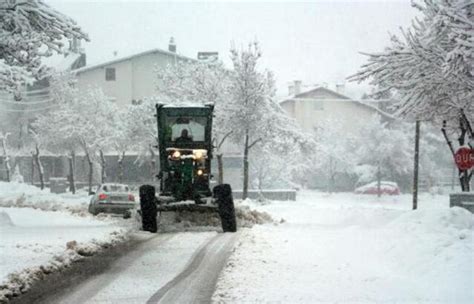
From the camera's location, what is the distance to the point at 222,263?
11219mm

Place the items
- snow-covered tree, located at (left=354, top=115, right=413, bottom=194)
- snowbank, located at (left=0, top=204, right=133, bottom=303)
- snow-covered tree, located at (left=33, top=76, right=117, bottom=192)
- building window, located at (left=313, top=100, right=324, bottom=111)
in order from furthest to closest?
1. building window, located at (left=313, top=100, right=324, bottom=111)
2. snow-covered tree, located at (left=354, top=115, right=413, bottom=194)
3. snow-covered tree, located at (left=33, top=76, right=117, bottom=192)
4. snowbank, located at (left=0, top=204, right=133, bottom=303)

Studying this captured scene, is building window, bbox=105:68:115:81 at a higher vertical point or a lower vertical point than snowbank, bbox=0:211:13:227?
higher

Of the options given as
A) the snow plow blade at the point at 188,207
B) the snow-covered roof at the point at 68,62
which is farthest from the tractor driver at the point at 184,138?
the snow-covered roof at the point at 68,62

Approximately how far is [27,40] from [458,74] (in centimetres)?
877

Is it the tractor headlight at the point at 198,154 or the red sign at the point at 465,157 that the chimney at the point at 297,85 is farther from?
the tractor headlight at the point at 198,154

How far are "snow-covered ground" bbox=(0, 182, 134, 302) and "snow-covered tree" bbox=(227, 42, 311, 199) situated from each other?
14983mm

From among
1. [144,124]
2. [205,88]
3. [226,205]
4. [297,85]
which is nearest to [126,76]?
[144,124]

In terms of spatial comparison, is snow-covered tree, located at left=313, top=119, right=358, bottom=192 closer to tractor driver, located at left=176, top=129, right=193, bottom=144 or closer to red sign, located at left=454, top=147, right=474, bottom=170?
red sign, located at left=454, top=147, right=474, bottom=170

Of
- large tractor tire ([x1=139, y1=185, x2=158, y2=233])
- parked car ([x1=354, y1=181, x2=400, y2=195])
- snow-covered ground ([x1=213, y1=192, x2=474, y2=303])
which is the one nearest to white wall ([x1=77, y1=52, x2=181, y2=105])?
parked car ([x1=354, y1=181, x2=400, y2=195])

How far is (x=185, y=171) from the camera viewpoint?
16.0 meters

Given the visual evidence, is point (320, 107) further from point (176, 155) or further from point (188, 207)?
point (188, 207)

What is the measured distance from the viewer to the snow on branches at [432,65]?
12.3 m

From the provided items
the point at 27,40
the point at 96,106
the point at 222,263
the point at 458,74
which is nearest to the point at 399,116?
the point at 458,74

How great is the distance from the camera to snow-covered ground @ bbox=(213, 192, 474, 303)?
27.5ft
